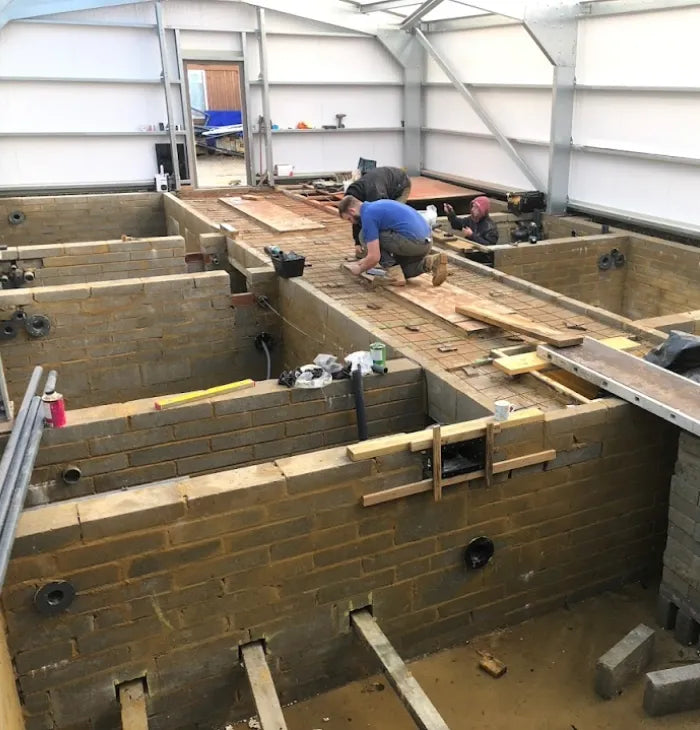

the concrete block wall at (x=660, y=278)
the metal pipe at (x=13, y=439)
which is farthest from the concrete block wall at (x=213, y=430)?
the concrete block wall at (x=660, y=278)

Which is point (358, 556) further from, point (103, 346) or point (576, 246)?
point (576, 246)

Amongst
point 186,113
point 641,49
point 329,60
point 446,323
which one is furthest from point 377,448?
point 329,60

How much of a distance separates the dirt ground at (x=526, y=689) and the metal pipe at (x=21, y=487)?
203 cm

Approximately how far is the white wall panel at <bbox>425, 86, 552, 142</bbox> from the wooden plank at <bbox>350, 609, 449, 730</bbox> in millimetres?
9898

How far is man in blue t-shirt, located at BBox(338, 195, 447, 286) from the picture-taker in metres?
7.82

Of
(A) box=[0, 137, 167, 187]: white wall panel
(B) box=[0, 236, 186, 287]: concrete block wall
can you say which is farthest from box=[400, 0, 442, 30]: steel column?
(B) box=[0, 236, 186, 287]: concrete block wall

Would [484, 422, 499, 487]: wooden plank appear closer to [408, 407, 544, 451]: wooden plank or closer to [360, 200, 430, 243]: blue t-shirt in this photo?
[408, 407, 544, 451]: wooden plank

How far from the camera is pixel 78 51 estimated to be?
13180 mm

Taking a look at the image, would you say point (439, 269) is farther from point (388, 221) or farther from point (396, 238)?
point (388, 221)

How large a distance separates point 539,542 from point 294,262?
14.5 ft

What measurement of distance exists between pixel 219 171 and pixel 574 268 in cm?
1538

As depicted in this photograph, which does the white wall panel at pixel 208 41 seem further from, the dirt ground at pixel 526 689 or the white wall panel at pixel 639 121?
the dirt ground at pixel 526 689

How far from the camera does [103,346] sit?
747cm

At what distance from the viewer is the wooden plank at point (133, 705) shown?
3.59m
